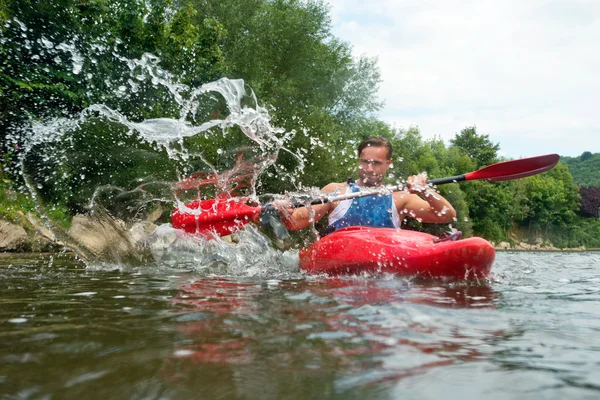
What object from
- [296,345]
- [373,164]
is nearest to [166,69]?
[373,164]

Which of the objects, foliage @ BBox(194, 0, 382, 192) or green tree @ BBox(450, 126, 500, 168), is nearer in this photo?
foliage @ BBox(194, 0, 382, 192)

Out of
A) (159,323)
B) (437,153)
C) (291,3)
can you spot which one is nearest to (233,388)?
(159,323)

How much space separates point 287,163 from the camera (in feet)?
54.0

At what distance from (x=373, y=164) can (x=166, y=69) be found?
9.86 m

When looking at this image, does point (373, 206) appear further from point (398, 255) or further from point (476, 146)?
point (476, 146)

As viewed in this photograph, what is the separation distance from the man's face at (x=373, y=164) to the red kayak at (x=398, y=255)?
0.68 meters

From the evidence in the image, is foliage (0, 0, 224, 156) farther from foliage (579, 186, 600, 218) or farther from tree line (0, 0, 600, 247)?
foliage (579, 186, 600, 218)

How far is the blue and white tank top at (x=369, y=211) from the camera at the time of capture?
4.74 meters

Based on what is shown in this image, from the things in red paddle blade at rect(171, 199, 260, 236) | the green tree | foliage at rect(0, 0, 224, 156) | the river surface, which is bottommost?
the river surface

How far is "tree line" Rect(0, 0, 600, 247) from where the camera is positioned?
9.96 m

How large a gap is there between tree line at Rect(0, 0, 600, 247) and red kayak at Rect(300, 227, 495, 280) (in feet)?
20.1

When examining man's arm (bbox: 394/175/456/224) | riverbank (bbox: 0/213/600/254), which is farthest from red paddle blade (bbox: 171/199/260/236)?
Answer: man's arm (bbox: 394/175/456/224)

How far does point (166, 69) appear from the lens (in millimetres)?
13016

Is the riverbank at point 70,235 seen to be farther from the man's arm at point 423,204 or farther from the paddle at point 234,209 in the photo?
the man's arm at point 423,204
